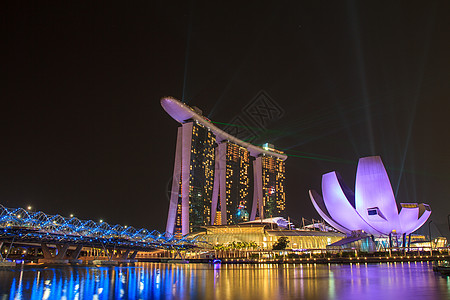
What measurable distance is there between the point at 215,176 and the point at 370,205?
54307 mm

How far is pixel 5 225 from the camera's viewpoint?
124ft

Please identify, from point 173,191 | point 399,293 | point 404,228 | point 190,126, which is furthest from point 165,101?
point 399,293

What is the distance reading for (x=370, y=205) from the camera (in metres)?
56.8

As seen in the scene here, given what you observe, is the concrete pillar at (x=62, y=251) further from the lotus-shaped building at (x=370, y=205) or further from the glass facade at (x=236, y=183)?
the glass facade at (x=236, y=183)

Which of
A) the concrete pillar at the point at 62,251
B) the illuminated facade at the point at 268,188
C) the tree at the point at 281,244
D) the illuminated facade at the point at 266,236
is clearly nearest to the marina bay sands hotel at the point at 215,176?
the illuminated facade at the point at 268,188

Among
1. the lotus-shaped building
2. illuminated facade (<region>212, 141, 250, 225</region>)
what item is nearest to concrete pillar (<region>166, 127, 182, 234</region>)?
illuminated facade (<region>212, 141, 250, 225</region>)

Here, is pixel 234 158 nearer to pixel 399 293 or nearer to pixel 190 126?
pixel 190 126

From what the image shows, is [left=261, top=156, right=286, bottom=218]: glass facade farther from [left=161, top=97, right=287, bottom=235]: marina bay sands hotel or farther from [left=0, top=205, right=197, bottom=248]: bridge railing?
[left=0, top=205, right=197, bottom=248]: bridge railing

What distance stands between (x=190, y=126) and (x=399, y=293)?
2966 inches

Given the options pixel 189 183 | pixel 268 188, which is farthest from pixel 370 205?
pixel 268 188

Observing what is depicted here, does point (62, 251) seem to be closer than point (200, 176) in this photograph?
Yes

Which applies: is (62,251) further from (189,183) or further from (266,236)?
(266,236)

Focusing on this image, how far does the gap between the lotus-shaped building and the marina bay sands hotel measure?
1353 inches

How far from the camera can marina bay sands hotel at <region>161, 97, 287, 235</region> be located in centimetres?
8469
